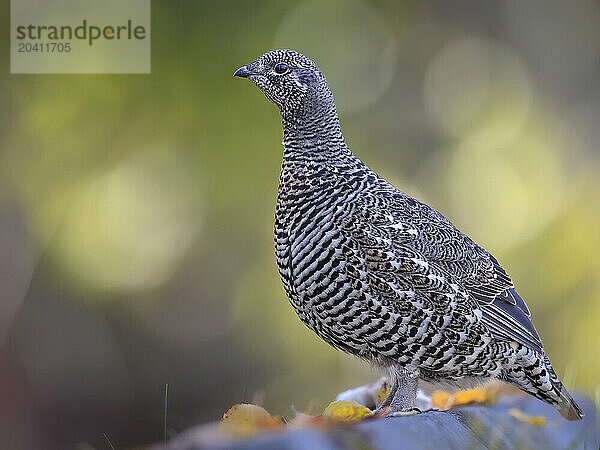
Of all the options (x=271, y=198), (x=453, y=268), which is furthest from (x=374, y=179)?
(x=271, y=198)

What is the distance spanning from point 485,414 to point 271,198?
141 inches

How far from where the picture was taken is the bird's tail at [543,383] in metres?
3.23

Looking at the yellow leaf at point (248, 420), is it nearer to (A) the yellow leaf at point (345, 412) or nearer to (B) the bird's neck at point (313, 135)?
(A) the yellow leaf at point (345, 412)

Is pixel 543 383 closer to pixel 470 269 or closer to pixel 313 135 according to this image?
pixel 470 269

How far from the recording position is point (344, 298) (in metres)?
3.04

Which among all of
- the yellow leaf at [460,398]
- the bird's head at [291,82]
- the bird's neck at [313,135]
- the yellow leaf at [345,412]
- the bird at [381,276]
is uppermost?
the bird's head at [291,82]

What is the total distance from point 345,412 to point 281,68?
154 centimetres

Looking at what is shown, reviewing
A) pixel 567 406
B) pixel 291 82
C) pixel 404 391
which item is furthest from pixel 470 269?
pixel 291 82

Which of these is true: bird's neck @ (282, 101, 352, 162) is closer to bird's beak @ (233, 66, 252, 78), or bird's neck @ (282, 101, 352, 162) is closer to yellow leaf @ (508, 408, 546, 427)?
bird's beak @ (233, 66, 252, 78)

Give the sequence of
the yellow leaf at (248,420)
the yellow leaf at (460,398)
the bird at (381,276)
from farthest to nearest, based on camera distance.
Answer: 1. the yellow leaf at (460,398)
2. the bird at (381,276)
3. the yellow leaf at (248,420)

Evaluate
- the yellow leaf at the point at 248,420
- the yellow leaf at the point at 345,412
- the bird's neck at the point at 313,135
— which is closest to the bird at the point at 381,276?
the bird's neck at the point at 313,135

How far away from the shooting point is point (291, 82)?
10.5 feet

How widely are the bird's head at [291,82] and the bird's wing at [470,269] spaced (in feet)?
1.83

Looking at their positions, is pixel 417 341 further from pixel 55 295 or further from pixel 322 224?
pixel 55 295
